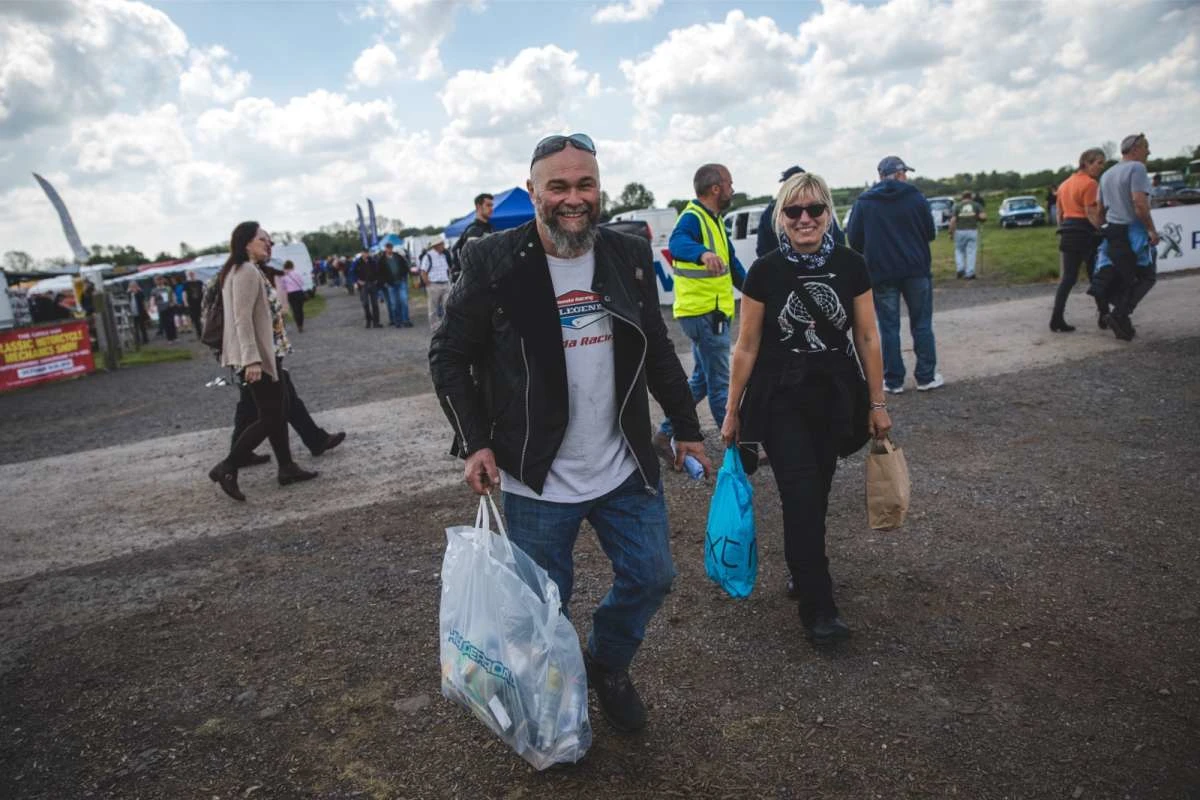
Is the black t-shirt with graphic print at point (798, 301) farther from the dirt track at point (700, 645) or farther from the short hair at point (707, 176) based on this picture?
the short hair at point (707, 176)

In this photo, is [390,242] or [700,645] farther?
[390,242]

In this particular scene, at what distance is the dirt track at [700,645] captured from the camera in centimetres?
249

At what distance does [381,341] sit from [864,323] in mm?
14007

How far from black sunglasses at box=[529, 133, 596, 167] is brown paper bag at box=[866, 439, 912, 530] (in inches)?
65.0

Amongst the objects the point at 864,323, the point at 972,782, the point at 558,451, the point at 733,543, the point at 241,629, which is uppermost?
the point at 864,323

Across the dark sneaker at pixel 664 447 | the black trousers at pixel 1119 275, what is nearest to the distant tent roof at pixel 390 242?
the dark sneaker at pixel 664 447

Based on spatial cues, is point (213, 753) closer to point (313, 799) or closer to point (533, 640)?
point (313, 799)

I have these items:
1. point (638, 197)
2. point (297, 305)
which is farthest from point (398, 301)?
point (638, 197)

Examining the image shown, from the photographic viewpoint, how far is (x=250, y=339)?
538 centimetres

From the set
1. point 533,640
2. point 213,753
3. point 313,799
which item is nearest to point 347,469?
point 213,753

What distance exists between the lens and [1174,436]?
5.14m

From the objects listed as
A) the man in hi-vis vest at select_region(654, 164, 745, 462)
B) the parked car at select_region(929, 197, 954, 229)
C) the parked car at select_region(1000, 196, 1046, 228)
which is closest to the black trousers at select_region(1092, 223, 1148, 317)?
the man in hi-vis vest at select_region(654, 164, 745, 462)

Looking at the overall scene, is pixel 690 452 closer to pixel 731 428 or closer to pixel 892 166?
pixel 731 428

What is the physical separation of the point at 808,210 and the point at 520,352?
139cm
